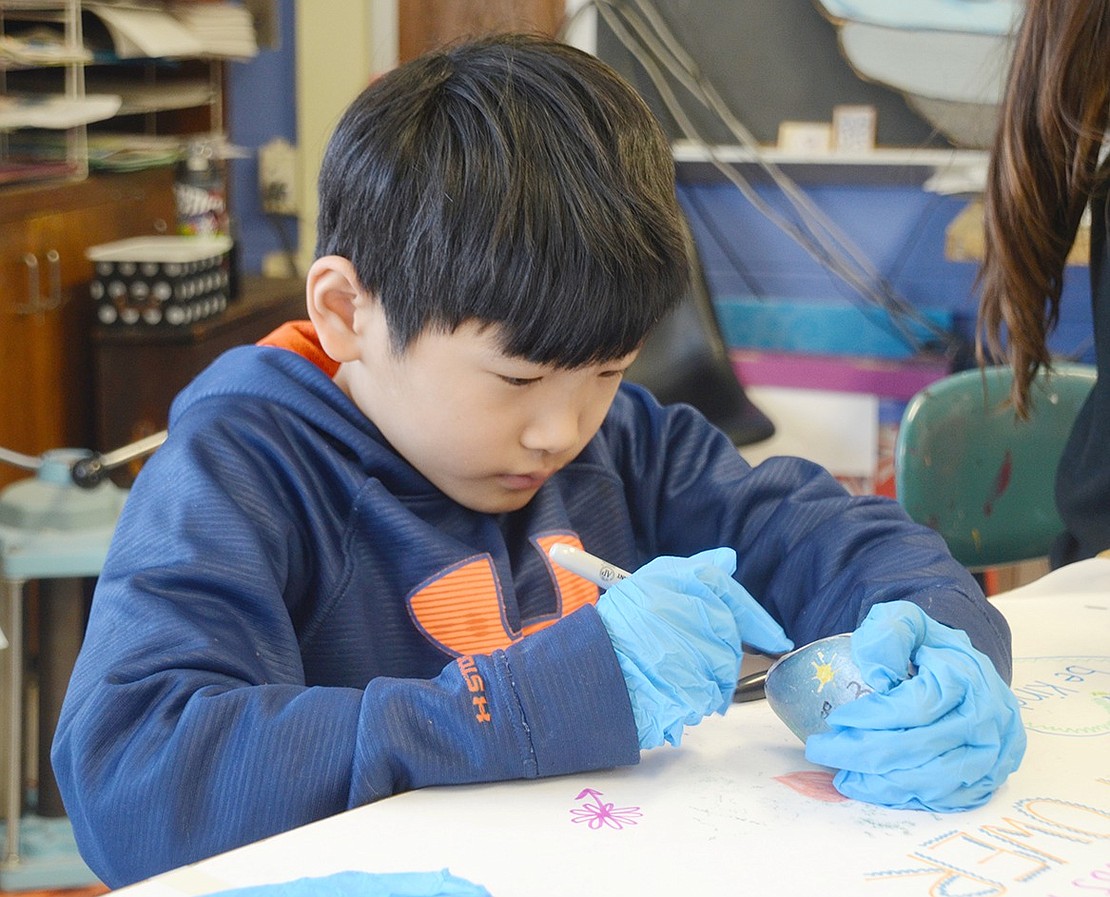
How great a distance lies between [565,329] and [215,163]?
2.12 meters

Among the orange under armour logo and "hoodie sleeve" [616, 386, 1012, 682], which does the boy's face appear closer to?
the orange under armour logo

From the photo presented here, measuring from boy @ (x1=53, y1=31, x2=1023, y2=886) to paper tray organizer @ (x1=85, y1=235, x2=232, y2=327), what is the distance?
4.55 ft

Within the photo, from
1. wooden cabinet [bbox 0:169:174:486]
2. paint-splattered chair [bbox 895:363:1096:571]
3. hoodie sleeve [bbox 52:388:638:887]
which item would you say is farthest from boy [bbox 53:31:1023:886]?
wooden cabinet [bbox 0:169:174:486]

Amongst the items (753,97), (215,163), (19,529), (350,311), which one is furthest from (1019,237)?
(215,163)

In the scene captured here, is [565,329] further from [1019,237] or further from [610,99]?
[1019,237]

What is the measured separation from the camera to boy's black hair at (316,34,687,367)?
0.75m

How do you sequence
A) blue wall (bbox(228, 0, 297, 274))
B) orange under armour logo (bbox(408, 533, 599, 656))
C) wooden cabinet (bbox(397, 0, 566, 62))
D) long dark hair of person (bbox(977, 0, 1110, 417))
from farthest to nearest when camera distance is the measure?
1. blue wall (bbox(228, 0, 297, 274))
2. wooden cabinet (bbox(397, 0, 566, 62))
3. long dark hair of person (bbox(977, 0, 1110, 417))
4. orange under armour logo (bbox(408, 533, 599, 656))

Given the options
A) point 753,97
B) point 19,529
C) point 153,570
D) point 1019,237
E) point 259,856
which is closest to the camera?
point 259,856

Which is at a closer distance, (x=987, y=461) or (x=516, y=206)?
(x=516, y=206)

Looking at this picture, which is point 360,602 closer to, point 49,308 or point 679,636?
point 679,636

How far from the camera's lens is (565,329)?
2.48ft

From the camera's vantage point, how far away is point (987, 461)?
56.3 inches

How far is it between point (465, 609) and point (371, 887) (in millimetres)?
332

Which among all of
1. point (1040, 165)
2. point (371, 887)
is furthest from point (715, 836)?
point (1040, 165)
